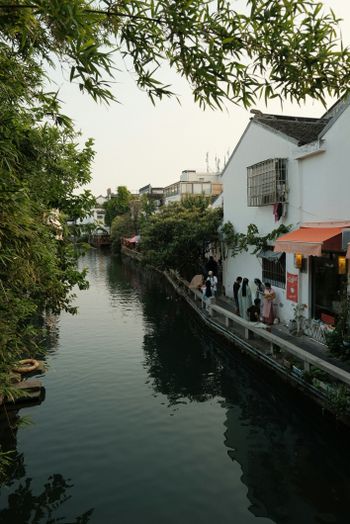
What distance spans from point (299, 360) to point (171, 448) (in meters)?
3.86

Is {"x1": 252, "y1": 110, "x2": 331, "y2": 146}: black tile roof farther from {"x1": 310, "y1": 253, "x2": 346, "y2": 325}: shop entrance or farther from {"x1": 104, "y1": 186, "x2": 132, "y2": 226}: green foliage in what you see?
{"x1": 104, "y1": 186, "x2": 132, "y2": 226}: green foliage

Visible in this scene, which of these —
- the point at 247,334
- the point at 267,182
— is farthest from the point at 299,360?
the point at 267,182

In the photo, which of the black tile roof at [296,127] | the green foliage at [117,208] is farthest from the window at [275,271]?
the green foliage at [117,208]

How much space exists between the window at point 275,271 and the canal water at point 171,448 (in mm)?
2667

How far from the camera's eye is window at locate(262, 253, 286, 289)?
1360cm

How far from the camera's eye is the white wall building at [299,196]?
1041cm

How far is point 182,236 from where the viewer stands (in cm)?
1983

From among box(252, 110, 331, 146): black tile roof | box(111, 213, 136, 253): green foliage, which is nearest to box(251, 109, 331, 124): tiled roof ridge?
box(252, 110, 331, 146): black tile roof

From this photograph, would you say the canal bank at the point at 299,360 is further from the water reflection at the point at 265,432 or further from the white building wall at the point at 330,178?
the white building wall at the point at 330,178

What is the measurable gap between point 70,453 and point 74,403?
218 cm

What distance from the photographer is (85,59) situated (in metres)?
2.53

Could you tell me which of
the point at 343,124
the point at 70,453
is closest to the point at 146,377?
the point at 70,453

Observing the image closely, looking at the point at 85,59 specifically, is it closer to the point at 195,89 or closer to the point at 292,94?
the point at 195,89

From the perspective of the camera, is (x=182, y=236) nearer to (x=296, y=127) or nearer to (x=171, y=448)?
(x=296, y=127)
